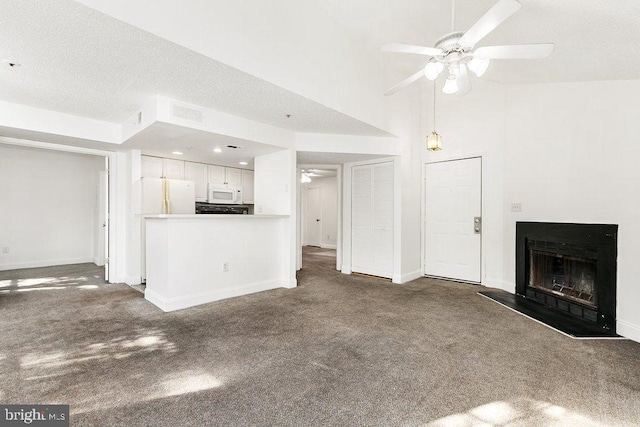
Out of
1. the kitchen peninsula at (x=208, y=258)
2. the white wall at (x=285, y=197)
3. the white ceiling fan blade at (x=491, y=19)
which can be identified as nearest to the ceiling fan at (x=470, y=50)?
the white ceiling fan blade at (x=491, y=19)

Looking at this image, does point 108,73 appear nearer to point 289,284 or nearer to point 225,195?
point 289,284

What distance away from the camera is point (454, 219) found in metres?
4.85

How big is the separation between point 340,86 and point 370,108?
27.8 inches

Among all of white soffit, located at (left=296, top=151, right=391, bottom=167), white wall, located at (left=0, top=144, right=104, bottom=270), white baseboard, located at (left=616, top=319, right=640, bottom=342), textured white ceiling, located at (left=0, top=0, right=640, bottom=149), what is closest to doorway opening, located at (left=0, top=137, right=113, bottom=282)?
white wall, located at (left=0, top=144, right=104, bottom=270)

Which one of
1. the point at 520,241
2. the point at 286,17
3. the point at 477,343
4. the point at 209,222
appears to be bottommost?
the point at 477,343

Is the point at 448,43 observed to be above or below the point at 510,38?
below

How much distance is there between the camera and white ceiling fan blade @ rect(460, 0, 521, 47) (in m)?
1.73

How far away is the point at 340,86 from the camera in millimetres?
3480

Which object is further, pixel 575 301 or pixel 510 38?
pixel 575 301

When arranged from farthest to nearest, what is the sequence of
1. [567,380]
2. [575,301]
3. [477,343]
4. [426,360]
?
1. [575,301]
2. [477,343]
3. [426,360]
4. [567,380]

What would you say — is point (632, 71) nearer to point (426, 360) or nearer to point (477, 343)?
point (477, 343)

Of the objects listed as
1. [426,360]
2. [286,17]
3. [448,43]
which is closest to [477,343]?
[426,360]

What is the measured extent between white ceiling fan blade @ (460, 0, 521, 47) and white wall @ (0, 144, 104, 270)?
293 inches

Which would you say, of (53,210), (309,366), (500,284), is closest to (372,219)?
(500,284)
